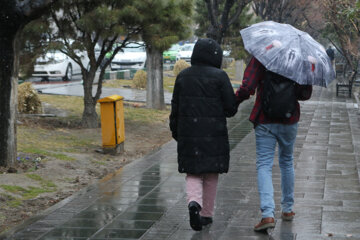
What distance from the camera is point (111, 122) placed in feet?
33.2

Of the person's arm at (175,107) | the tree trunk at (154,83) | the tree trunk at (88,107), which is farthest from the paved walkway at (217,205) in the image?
the tree trunk at (154,83)

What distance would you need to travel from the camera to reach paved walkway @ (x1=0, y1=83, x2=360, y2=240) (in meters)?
5.56

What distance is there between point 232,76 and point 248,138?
23054 mm

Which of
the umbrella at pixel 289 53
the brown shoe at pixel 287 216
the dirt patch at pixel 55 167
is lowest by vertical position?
the dirt patch at pixel 55 167

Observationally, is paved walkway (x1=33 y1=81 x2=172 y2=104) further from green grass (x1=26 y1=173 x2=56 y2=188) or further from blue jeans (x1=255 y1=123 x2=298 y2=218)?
blue jeans (x1=255 y1=123 x2=298 y2=218)

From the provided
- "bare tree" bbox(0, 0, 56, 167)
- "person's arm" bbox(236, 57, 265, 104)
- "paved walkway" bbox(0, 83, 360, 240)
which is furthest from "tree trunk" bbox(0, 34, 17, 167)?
"person's arm" bbox(236, 57, 265, 104)

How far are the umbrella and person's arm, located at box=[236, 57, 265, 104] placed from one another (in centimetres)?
12

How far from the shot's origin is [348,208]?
6367 millimetres

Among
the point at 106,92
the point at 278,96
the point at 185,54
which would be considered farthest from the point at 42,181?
the point at 185,54

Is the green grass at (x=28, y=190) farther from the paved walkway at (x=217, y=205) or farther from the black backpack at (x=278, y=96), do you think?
the black backpack at (x=278, y=96)

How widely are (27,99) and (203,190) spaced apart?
30.9 feet

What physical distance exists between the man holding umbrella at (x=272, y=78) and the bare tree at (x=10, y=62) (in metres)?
3.45

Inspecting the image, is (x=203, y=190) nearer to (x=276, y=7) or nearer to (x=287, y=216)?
(x=287, y=216)

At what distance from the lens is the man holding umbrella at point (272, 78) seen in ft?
17.6
